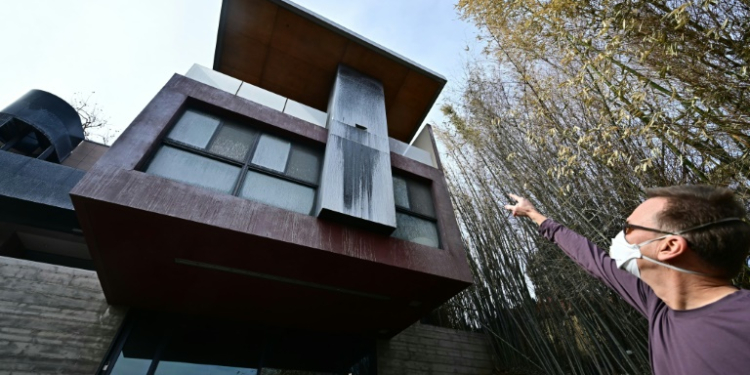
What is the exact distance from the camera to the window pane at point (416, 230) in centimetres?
343

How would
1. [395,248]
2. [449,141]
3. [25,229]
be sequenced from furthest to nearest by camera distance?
[449,141]
[25,229]
[395,248]

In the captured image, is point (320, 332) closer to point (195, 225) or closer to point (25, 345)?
point (195, 225)

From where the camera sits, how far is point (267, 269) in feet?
9.29

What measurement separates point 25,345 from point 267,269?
236 centimetres

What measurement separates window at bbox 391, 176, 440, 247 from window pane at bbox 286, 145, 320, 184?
3.38 ft

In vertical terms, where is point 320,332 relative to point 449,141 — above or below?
below

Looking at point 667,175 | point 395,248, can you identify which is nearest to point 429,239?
point 395,248

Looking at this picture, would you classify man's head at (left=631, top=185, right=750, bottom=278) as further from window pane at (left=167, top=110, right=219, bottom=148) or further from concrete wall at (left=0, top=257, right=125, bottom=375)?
concrete wall at (left=0, top=257, right=125, bottom=375)

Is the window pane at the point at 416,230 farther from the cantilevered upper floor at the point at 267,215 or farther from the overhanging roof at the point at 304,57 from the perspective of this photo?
the overhanging roof at the point at 304,57

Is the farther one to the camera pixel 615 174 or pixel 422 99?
pixel 422 99

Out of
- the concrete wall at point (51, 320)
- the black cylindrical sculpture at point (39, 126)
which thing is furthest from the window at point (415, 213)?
the black cylindrical sculpture at point (39, 126)

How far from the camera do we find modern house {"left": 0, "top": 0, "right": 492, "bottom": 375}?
2.55 meters

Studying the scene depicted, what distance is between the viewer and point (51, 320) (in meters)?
3.06

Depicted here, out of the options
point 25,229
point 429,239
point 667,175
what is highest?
point 667,175
